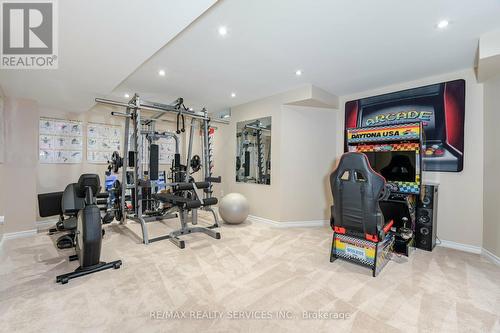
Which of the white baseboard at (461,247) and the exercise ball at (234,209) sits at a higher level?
the exercise ball at (234,209)

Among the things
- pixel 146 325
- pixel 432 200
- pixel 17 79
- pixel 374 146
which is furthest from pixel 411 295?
pixel 17 79

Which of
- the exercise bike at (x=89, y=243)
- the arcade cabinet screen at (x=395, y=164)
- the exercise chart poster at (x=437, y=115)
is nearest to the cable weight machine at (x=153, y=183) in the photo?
the exercise bike at (x=89, y=243)

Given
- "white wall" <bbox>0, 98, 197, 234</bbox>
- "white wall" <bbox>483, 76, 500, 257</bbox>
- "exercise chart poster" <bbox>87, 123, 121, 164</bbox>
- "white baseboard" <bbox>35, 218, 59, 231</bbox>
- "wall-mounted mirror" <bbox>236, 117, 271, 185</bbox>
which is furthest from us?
"exercise chart poster" <bbox>87, 123, 121, 164</bbox>

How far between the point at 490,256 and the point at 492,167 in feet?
3.62

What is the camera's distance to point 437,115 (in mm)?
3404

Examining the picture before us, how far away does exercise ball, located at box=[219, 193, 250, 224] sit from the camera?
14.0 ft

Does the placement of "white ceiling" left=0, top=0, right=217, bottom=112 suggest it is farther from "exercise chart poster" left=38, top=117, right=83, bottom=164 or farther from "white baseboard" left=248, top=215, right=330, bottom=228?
"white baseboard" left=248, top=215, right=330, bottom=228

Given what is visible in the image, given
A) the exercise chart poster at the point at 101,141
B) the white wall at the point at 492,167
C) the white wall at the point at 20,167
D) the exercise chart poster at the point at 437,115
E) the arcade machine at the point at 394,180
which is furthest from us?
the exercise chart poster at the point at 101,141

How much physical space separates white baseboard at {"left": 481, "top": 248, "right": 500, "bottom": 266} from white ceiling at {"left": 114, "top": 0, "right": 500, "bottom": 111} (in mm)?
2412

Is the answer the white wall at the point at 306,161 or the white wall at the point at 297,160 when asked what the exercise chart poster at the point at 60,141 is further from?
the white wall at the point at 306,161

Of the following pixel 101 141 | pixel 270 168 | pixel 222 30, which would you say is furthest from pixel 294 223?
pixel 101 141

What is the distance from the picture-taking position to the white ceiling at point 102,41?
5.28 feet

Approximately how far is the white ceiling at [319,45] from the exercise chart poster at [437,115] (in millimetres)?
265

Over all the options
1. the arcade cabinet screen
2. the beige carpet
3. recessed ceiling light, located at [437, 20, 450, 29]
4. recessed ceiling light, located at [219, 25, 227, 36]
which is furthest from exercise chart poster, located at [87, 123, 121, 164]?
recessed ceiling light, located at [437, 20, 450, 29]
